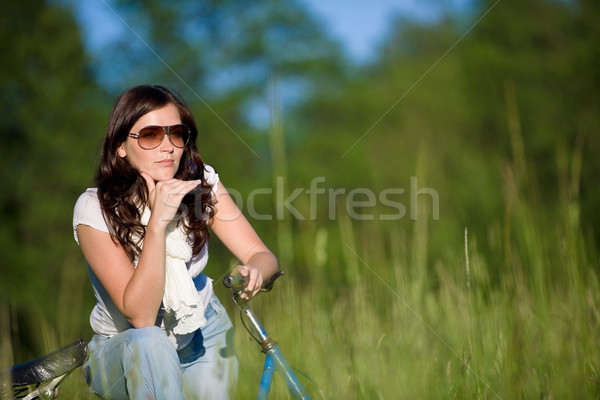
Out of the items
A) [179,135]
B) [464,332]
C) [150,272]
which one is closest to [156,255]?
[150,272]

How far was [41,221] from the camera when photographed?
12477mm

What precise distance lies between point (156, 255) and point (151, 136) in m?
0.49

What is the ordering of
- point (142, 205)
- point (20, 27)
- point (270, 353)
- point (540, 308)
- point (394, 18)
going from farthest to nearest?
point (394, 18)
point (20, 27)
point (540, 308)
point (142, 205)
point (270, 353)

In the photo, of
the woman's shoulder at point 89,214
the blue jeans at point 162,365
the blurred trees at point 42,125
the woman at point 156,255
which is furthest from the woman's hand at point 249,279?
the blurred trees at point 42,125

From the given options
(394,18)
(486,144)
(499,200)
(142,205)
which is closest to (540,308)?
(142,205)

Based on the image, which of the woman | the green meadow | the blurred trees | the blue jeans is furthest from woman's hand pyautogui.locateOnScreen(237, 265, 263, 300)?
the blurred trees

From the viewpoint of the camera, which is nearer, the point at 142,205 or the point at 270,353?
the point at 270,353

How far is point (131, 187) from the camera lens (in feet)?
6.71

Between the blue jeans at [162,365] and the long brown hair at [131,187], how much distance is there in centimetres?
31

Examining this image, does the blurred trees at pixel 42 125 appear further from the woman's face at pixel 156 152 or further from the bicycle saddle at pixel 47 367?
the bicycle saddle at pixel 47 367

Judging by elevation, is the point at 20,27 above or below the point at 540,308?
above

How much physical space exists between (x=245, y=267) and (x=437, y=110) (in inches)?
605

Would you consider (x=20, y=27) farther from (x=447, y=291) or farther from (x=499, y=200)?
(x=447, y=291)

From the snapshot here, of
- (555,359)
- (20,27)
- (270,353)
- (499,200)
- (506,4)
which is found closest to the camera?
(270,353)
